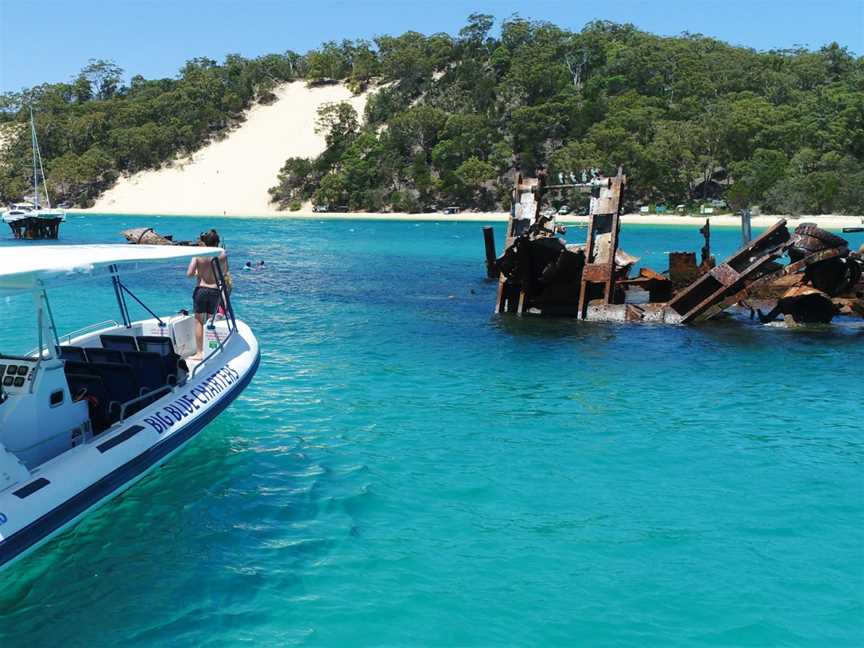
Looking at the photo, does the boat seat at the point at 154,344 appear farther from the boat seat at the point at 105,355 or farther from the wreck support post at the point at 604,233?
the wreck support post at the point at 604,233

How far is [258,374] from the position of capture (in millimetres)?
16188

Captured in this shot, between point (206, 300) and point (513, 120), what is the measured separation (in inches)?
4351

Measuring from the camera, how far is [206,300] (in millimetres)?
12820

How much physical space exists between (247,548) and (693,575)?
4.63m

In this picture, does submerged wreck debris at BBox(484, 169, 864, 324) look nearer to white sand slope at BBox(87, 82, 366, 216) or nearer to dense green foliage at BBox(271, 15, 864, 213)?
dense green foliage at BBox(271, 15, 864, 213)

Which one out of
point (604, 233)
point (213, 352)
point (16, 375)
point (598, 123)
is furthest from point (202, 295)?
point (598, 123)

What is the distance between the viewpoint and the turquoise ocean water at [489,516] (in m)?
7.15

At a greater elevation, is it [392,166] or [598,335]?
[392,166]

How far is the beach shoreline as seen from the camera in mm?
79438

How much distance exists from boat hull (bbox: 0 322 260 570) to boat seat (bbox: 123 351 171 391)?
34 centimetres

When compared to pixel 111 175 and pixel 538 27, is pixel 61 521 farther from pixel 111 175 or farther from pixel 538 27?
pixel 538 27

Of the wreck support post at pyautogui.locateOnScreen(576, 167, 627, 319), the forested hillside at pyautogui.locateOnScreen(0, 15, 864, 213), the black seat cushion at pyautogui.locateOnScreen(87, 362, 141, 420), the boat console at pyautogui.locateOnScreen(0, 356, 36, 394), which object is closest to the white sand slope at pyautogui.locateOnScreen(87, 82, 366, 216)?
the forested hillside at pyautogui.locateOnScreen(0, 15, 864, 213)

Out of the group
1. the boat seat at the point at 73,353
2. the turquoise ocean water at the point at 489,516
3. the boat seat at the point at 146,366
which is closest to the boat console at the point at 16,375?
the turquoise ocean water at the point at 489,516

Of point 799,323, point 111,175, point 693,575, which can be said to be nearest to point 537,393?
point 693,575
